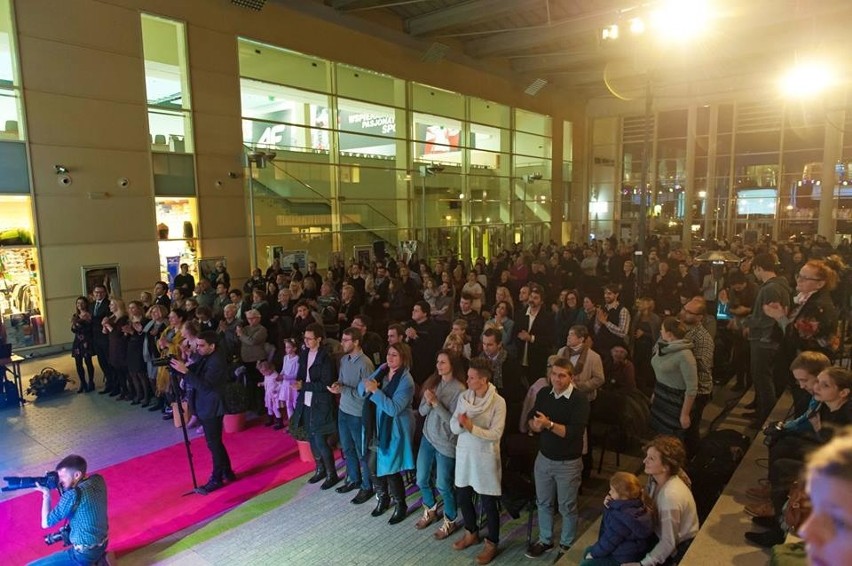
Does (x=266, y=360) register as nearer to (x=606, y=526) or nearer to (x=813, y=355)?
(x=606, y=526)

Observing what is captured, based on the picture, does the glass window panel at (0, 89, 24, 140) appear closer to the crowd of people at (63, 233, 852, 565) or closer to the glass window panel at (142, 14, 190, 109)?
the glass window panel at (142, 14, 190, 109)

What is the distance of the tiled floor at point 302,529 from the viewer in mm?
4301

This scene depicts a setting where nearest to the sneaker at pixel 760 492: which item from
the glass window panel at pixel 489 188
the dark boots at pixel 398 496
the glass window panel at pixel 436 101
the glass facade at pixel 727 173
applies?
the dark boots at pixel 398 496

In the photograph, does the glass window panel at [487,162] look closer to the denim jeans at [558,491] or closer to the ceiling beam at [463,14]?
the ceiling beam at [463,14]

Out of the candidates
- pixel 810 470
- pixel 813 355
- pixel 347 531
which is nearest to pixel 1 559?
pixel 347 531

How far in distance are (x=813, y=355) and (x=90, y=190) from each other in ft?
42.9

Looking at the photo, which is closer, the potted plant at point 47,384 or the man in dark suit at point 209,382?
the man in dark suit at point 209,382

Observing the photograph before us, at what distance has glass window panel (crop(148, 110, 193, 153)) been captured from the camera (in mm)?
12812

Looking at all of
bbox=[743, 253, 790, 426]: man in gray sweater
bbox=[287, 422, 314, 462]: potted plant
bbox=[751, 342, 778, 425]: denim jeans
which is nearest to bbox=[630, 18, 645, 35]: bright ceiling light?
bbox=[743, 253, 790, 426]: man in gray sweater

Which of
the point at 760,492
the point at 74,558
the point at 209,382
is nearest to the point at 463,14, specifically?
the point at 209,382

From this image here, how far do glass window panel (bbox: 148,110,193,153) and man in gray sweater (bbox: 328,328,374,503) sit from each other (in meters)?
10.3

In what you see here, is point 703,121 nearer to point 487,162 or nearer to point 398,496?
point 487,162

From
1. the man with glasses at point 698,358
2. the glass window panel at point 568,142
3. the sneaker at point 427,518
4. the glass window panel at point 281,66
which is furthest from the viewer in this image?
the glass window panel at point 568,142

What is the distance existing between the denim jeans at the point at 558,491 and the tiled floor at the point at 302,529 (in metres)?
0.36
